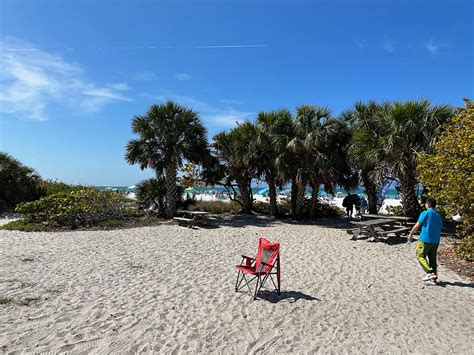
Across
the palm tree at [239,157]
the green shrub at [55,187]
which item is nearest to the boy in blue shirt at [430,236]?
the palm tree at [239,157]

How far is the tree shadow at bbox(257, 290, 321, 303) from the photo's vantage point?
18.1 feet

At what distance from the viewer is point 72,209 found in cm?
1373

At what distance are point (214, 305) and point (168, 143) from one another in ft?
40.6

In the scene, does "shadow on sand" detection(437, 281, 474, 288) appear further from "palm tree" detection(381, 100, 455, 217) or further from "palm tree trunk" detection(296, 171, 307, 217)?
"palm tree trunk" detection(296, 171, 307, 217)

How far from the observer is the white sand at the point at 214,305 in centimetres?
402

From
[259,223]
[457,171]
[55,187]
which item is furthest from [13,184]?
[457,171]

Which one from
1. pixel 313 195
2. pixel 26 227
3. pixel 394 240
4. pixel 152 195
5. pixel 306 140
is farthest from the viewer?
pixel 313 195

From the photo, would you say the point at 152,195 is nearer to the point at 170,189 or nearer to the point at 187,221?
the point at 170,189

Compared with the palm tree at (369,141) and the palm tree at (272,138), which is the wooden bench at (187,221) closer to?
the palm tree at (272,138)

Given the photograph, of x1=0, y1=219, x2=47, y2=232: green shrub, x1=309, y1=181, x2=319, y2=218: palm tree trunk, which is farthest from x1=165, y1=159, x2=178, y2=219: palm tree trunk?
x1=309, y1=181, x2=319, y2=218: palm tree trunk

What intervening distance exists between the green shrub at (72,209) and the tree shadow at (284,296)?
10294mm

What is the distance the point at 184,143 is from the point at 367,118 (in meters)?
8.74

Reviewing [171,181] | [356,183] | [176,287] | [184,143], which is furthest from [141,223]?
[356,183]

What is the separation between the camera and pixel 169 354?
3701 mm
